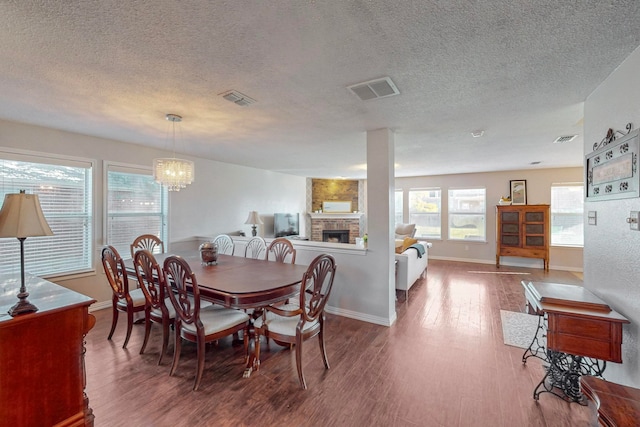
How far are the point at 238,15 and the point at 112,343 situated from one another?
3.28m

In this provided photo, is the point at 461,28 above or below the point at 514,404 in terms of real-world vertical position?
above

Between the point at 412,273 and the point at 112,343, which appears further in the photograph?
the point at 412,273

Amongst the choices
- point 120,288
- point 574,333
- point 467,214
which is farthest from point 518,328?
point 467,214

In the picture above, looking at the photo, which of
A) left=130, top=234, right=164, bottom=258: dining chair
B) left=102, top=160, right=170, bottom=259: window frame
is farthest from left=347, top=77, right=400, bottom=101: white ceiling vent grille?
left=102, top=160, right=170, bottom=259: window frame

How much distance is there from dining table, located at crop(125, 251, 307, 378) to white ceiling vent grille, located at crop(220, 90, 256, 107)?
1.65 m

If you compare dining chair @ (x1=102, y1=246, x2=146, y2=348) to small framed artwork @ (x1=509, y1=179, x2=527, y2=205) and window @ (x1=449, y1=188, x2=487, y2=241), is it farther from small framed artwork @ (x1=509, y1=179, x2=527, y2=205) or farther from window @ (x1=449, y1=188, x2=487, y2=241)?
small framed artwork @ (x1=509, y1=179, x2=527, y2=205)

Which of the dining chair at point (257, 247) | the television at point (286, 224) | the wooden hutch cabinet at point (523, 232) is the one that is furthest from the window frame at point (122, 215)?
the wooden hutch cabinet at point (523, 232)

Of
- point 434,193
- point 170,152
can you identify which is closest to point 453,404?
point 170,152

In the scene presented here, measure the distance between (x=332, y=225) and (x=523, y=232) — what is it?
4777mm

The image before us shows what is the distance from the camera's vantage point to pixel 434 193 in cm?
797

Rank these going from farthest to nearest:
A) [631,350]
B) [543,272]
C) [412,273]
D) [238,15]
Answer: [543,272] → [412,273] → [631,350] → [238,15]

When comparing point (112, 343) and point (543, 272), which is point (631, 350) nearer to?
point (112, 343)

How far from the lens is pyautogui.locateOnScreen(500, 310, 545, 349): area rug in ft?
9.85

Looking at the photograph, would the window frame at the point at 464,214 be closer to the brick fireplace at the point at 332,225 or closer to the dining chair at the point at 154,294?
the brick fireplace at the point at 332,225
